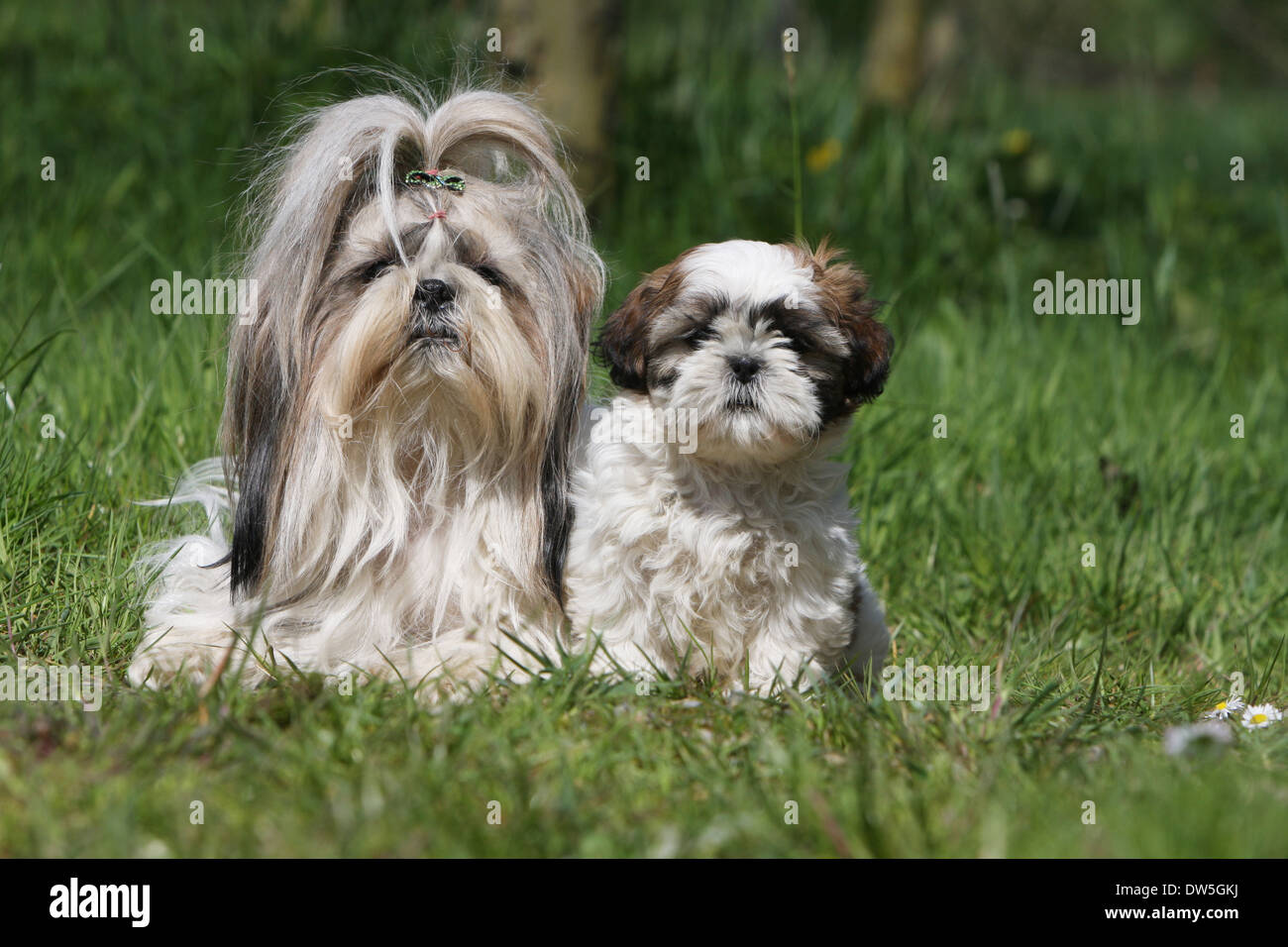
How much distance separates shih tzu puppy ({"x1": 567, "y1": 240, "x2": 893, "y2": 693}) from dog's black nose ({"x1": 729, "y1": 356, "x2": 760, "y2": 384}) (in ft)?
0.31

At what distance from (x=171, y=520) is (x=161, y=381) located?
2.54 feet

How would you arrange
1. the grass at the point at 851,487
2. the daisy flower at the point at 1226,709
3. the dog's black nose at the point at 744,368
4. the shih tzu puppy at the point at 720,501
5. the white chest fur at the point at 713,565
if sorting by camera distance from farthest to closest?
the daisy flower at the point at 1226,709 → the white chest fur at the point at 713,565 → the shih tzu puppy at the point at 720,501 → the dog's black nose at the point at 744,368 → the grass at the point at 851,487

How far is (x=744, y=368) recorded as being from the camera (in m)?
3.00

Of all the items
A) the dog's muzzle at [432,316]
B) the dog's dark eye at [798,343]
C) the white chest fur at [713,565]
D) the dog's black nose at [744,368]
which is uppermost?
the dog's muzzle at [432,316]

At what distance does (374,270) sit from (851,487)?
2.19m

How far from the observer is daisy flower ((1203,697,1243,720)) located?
3.43 meters

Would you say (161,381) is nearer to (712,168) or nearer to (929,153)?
(712,168)

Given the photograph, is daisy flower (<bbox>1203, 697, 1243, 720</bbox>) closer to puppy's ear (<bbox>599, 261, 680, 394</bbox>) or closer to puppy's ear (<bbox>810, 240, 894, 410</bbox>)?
puppy's ear (<bbox>810, 240, 894, 410</bbox>)

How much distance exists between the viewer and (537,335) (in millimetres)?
3344

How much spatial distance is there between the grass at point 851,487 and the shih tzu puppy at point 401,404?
0.36 metres

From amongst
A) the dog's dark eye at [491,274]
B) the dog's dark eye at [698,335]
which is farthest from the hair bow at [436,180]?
the dog's dark eye at [698,335]

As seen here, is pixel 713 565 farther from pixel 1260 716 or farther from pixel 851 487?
pixel 851 487

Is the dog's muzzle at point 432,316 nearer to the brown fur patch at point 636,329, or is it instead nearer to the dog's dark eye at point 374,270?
the dog's dark eye at point 374,270

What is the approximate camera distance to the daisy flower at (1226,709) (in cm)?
343
